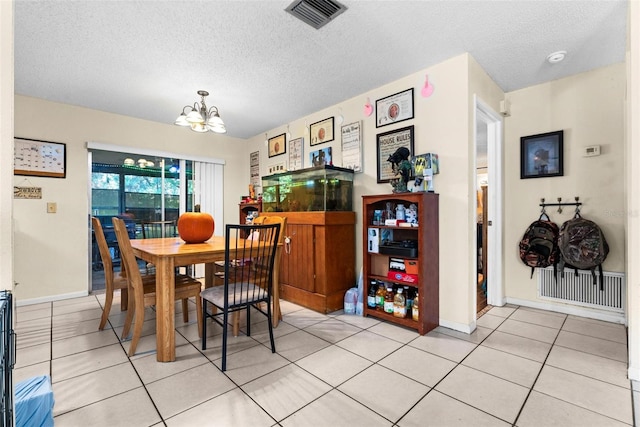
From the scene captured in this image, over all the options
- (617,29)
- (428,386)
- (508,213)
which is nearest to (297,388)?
(428,386)

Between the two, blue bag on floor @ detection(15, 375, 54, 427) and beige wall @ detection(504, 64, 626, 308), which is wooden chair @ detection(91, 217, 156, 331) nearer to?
blue bag on floor @ detection(15, 375, 54, 427)

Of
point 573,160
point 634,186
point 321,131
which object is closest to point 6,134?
point 634,186

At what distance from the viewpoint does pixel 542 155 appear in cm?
315

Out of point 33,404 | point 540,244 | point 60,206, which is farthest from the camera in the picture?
point 60,206

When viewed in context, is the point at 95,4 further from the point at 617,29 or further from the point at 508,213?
the point at 508,213

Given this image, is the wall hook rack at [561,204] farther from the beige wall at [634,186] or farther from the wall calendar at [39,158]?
the wall calendar at [39,158]

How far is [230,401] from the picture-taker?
1659 millimetres

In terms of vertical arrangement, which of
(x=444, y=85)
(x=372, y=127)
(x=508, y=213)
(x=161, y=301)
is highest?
(x=444, y=85)

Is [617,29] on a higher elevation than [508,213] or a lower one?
higher

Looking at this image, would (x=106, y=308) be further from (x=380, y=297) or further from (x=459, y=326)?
(x=459, y=326)

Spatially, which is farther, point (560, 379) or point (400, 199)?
point (400, 199)

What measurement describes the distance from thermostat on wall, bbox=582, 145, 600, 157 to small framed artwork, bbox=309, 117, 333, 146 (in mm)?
2669

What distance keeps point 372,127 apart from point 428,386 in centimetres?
256

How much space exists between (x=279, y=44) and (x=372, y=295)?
2477 mm
